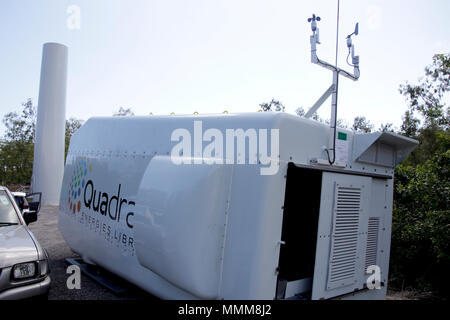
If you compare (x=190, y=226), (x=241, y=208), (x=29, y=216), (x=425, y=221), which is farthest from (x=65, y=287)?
(x=425, y=221)

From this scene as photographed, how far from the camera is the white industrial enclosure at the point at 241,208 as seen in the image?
296cm

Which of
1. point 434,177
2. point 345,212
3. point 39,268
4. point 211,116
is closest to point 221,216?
point 211,116

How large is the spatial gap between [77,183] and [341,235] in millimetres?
3948

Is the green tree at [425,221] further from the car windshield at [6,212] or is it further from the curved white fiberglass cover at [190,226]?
the car windshield at [6,212]

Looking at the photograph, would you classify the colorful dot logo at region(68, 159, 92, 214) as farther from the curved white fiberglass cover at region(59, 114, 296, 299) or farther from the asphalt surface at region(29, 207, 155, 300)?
the curved white fiberglass cover at region(59, 114, 296, 299)

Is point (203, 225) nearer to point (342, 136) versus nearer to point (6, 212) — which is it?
point (342, 136)

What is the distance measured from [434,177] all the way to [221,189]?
513 cm

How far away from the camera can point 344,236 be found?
3637 millimetres

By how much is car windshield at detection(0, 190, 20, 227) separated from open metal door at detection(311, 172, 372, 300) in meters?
3.71

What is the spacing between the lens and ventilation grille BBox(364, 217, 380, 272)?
13.8ft

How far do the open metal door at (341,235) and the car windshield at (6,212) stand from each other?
371 cm

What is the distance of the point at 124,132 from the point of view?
4.58 meters

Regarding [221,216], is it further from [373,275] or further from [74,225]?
[74,225]
